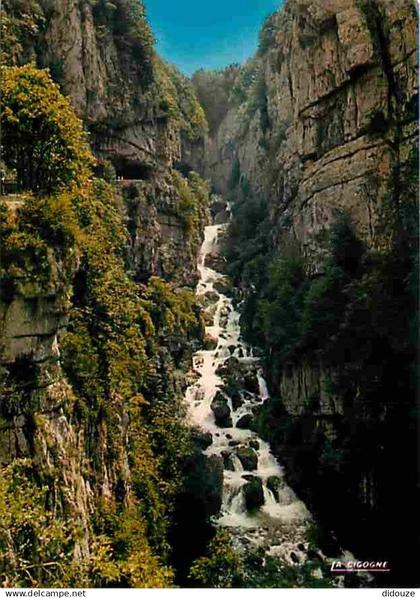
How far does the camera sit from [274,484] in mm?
13898

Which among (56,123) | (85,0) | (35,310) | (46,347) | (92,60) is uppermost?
(85,0)

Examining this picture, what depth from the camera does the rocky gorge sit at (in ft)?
26.1

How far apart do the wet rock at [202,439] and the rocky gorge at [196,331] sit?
0.08 m

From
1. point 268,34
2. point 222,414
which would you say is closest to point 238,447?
point 222,414

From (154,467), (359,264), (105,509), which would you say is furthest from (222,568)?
(359,264)

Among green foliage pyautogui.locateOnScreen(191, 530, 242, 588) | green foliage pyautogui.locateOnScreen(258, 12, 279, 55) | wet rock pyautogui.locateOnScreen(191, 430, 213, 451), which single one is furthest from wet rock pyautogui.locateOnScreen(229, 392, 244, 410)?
green foliage pyautogui.locateOnScreen(258, 12, 279, 55)

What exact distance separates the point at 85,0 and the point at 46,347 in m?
13.3

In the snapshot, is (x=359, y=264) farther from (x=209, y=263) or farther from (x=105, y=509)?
(x=209, y=263)

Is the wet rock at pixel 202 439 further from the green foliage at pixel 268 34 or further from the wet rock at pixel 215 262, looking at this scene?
the green foliage at pixel 268 34

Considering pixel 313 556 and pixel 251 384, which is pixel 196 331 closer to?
pixel 251 384

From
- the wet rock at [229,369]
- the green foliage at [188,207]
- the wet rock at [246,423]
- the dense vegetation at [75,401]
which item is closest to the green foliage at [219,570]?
the dense vegetation at [75,401]

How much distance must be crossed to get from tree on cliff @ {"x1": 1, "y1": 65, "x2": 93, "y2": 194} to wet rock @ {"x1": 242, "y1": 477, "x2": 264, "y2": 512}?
819 cm

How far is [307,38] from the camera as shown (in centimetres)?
1611

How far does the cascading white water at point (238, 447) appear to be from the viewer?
12.5m
